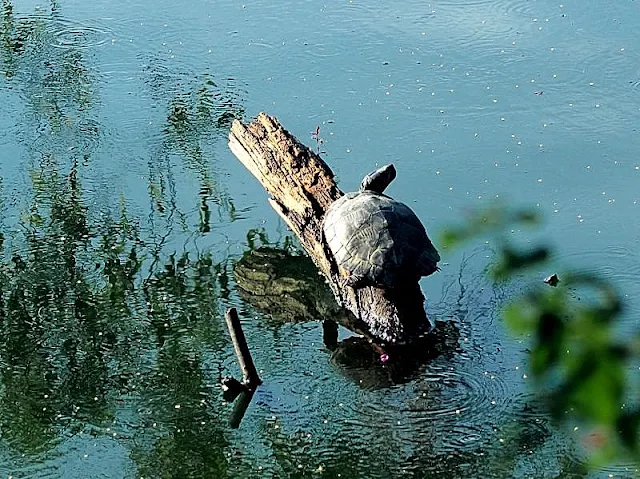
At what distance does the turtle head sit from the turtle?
355mm

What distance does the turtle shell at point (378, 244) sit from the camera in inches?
190

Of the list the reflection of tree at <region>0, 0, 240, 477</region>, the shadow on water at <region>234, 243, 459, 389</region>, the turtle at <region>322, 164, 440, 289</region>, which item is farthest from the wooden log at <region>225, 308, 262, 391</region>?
the turtle at <region>322, 164, 440, 289</region>

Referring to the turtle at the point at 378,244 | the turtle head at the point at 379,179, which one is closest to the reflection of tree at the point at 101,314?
the turtle at the point at 378,244

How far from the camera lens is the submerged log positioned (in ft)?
16.1

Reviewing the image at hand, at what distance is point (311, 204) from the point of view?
18.0 feet

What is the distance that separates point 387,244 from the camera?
4.88 meters

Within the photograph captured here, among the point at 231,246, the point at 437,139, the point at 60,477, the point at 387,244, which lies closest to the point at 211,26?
the point at 437,139

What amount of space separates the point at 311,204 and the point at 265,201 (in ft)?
2.00

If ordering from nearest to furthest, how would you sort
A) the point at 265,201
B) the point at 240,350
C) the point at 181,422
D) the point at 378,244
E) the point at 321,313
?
the point at 181,422, the point at 240,350, the point at 378,244, the point at 321,313, the point at 265,201

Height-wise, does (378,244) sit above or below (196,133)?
above

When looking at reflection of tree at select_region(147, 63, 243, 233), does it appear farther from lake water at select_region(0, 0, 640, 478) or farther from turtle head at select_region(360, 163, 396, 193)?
turtle head at select_region(360, 163, 396, 193)

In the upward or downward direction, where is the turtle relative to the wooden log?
upward

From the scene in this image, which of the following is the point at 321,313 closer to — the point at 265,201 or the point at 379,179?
the point at 379,179

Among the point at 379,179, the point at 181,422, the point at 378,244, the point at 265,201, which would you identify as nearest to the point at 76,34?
the point at 265,201
